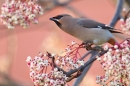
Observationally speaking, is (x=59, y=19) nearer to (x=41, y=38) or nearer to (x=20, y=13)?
(x=20, y=13)

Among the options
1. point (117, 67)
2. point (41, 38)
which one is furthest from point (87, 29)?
point (41, 38)

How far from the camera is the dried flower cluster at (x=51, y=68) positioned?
166 centimetres

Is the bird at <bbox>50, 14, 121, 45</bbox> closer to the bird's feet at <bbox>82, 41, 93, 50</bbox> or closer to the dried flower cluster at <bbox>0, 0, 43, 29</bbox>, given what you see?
the bird's feet at <bbox>82, 41, 93, 50</bbox>

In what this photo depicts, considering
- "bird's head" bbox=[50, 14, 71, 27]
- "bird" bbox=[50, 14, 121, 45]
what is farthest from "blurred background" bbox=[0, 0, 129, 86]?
"bird's head" bbox=[50, 14, 71, 27]

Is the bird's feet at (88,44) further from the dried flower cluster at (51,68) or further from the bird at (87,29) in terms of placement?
the dried flower cluster at (51,68)

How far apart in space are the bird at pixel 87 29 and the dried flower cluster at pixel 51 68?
0.48m

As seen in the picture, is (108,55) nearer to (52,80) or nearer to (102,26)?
(52,80)

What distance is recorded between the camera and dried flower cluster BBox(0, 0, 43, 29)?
6.64 ft

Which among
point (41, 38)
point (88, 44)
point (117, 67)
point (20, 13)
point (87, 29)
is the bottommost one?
point (117, 67)

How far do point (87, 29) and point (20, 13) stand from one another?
0.53 m

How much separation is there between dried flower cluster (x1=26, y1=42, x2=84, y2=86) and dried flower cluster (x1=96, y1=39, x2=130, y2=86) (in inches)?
4.8

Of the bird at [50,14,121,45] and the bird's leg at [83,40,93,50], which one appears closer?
the bird's leg at [83,40,93,50]

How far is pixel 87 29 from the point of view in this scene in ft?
7.81

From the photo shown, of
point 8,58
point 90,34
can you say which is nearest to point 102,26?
point 90,34
